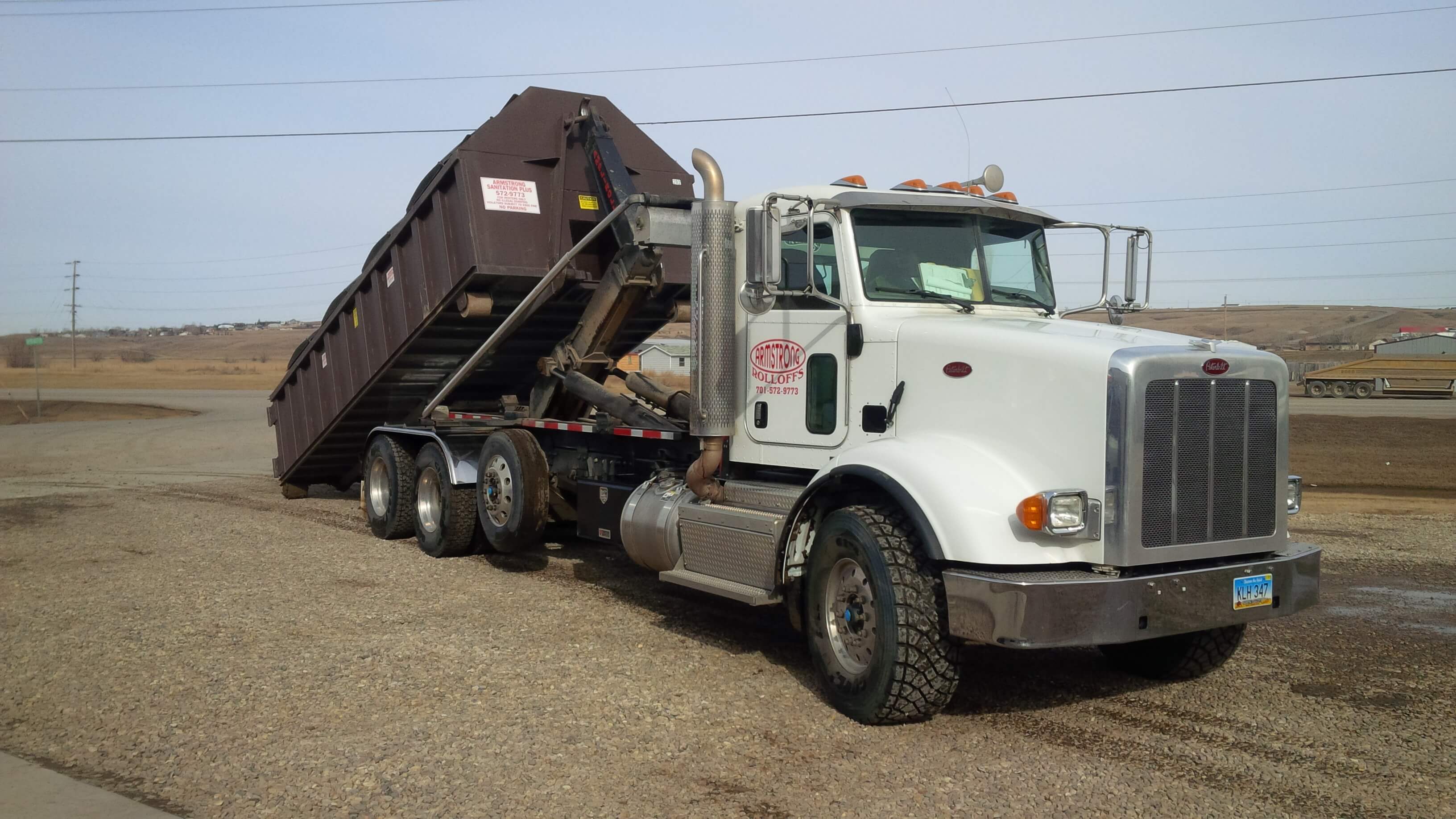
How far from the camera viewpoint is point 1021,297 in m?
6.83

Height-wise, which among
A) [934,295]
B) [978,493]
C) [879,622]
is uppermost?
[934,295]

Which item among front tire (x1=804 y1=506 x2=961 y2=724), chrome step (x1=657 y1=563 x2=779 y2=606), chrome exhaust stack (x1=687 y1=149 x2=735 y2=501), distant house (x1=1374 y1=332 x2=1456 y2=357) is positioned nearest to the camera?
front tire (x1=804 y1=506 x2=961 y2=724)

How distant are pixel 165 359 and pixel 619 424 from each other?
3994 inches

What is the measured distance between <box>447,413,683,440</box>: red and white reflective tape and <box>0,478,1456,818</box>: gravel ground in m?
1.24

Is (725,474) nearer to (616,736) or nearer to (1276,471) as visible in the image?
(616,736)

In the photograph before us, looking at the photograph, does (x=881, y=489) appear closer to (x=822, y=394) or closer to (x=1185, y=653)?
(x=822, y=394)

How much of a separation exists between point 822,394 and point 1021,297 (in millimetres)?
1358

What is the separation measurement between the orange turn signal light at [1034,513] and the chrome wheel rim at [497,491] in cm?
530

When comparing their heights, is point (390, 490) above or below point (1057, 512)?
below

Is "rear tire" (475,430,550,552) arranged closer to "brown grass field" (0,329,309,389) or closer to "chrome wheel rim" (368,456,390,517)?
"chrome wheel rim" (368,456,390,517)

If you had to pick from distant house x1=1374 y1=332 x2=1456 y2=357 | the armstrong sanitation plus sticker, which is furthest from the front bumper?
distant house x1=1374 y1=332 x2=1456 y2=357

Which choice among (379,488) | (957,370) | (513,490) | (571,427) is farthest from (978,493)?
(379,488)

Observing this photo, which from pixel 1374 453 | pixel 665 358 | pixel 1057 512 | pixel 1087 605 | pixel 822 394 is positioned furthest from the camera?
pixel 1374 453

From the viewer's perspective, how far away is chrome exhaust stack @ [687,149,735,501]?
707 centimetres
